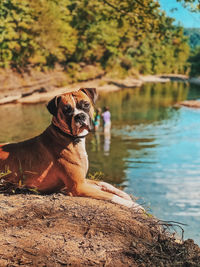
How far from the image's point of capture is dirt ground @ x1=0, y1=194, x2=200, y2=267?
285 cm

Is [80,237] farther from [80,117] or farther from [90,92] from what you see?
[90,92]

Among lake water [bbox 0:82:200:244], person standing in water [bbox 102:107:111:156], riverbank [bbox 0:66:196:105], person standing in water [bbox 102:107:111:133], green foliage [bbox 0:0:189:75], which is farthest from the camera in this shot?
green foliage [bbox 0:0:189:75]

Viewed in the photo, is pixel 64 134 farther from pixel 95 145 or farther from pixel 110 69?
pixel 110 69

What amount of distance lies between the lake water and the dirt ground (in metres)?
1.11

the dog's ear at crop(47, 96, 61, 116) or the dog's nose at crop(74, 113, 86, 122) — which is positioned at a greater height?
the dog's ear at crop(47, 96, 61, 116)

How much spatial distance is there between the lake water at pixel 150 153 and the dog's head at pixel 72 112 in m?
1.61

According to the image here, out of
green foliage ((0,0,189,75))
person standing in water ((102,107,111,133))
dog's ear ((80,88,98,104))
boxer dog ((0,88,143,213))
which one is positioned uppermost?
green foliage ((0,0,189,75))

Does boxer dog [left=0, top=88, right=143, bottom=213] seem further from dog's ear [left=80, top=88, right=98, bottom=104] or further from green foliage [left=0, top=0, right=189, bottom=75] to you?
green foliage [left=0, top=0, right=189, bottom=75]

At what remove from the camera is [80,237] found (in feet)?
10.5

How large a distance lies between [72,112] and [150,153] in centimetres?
1074

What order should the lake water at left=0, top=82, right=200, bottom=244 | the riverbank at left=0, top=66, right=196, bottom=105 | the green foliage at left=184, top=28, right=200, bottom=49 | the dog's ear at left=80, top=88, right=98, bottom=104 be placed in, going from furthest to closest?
the riverbank at left=0, top=66, right=196, bottom=105
the green foliage at left=184, top=28, right=200, bottom=49
the lake water at left=0, top=82, right=200, bottom=244
the dog's ear at left=80, top=88, right=98, bottom=104

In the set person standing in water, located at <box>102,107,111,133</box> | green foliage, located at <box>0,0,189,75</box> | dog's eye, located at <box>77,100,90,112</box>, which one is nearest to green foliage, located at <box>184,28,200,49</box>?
green foliage, located at <box>0,0,189,75</box>

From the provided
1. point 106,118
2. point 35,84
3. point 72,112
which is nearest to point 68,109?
point 72,112

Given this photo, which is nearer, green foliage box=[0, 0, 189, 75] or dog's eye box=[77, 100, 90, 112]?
dog's eye box=[77, 100, 90, 112]
